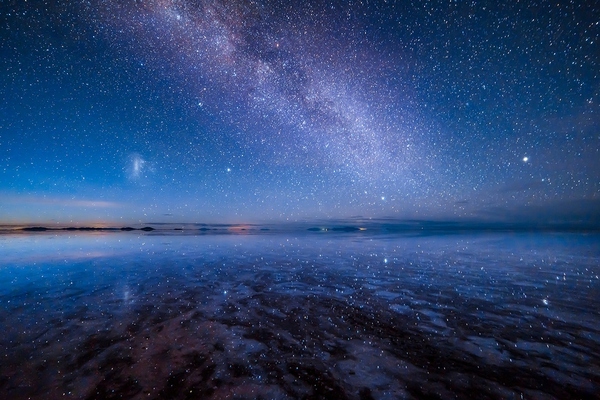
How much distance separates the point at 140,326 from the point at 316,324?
4053 mm

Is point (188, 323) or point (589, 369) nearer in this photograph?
point (589, 369)

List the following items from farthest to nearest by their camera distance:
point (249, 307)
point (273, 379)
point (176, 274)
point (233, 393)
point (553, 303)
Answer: point (176, 274), point (553, 303), point (249, 307), point (273, 379), point (233, 393)

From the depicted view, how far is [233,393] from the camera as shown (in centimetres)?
343

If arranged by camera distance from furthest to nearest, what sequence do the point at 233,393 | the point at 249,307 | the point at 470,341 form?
the point at 249,307 → the point at 470,341 → the point at 233,393

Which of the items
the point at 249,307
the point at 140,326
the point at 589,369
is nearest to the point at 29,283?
A: the point at 140,326

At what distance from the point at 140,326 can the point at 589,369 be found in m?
8.56

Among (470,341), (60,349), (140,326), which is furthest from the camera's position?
(140,326)

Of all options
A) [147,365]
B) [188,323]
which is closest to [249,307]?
[188,323]

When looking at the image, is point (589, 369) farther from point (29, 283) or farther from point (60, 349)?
point (29, 283)

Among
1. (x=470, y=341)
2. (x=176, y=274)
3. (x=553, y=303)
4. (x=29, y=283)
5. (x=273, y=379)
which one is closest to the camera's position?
(x=273, y=379)

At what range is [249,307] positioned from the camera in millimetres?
7180

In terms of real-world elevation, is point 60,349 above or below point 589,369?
above

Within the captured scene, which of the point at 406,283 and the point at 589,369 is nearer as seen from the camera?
the point at 589,369

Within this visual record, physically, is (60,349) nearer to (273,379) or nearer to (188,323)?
(188,323)
